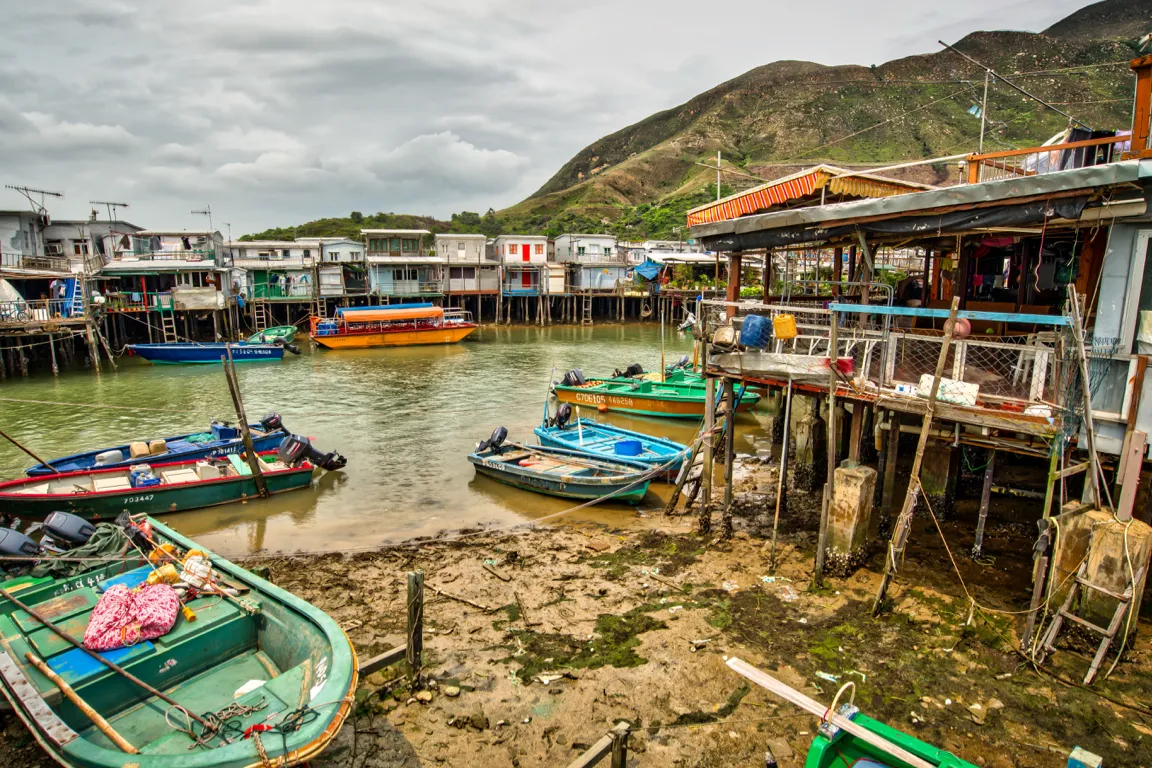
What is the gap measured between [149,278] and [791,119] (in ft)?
394

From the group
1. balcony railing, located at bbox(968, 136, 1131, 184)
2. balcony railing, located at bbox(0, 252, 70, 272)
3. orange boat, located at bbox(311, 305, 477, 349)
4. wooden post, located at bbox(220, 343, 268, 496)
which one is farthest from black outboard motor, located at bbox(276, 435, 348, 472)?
balcony railing, located at bbox(0, 252, 70, 272)

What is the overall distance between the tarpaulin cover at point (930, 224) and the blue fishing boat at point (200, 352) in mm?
33588

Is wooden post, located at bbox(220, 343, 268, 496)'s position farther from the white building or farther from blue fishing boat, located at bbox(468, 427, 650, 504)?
the white building

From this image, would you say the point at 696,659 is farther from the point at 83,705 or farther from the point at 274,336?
the point at 274,336

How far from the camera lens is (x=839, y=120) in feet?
394

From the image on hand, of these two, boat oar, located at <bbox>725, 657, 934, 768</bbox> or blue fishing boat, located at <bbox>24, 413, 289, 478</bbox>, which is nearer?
boat oar, located at <bbox>725, 657, 934, 768</bbox>

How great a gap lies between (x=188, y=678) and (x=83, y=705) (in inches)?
50.7

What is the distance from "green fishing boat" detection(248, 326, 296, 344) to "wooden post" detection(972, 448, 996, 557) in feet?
129

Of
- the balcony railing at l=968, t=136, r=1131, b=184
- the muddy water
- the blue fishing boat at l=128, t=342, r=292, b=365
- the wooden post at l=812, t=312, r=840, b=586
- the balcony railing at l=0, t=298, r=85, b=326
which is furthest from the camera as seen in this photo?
the blue fishing boat at l=128, t=342, r=292, b=365

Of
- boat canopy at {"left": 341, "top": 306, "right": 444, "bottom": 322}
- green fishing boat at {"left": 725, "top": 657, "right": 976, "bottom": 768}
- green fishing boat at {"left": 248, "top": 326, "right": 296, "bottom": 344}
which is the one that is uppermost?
boat canopy at {"left": 341, "top": 306, "right": 444, "bottom": 322}

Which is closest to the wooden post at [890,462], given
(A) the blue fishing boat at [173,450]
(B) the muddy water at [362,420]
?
(B) the muddy water at [362,420]

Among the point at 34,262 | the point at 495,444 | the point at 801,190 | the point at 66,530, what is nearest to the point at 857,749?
the point at 801,190

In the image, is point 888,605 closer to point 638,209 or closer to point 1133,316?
point 1133,316

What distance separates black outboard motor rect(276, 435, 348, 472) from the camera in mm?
16078
